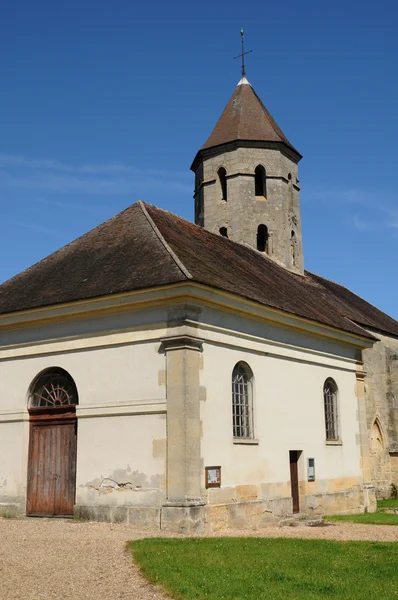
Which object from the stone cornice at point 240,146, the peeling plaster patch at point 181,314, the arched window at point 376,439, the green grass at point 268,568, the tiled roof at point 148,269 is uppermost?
the stone cornice at point 240,146

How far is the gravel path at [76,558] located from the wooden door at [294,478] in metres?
2.71

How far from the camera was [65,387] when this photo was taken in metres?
15.3

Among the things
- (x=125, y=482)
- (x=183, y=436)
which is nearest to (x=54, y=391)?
(x=125, y=482)

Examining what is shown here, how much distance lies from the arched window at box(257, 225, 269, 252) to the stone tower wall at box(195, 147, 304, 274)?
21cm

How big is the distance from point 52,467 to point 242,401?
4.58m

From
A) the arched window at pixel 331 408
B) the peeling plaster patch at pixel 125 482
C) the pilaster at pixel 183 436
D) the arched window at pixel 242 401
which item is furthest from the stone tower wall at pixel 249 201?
the peeling plaster patch at pixel 125 482

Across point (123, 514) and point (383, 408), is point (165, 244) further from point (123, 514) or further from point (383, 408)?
point (383, 408)

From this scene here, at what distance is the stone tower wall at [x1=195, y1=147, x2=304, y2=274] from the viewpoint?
78.1 ft

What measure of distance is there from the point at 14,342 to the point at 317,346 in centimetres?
819

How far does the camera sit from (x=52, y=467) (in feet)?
49.3

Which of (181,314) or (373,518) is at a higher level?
(181,314)

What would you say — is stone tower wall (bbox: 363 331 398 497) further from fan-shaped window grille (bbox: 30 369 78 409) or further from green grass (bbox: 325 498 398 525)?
fan-shaped window grille (bbox: 30 369 78 409)

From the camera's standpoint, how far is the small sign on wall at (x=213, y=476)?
44.1ft

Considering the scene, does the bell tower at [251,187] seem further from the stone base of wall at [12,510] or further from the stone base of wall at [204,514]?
the stone base of wall at [12,510]
